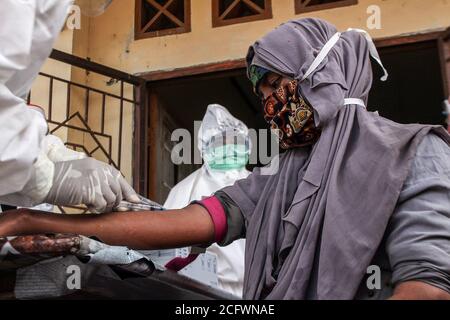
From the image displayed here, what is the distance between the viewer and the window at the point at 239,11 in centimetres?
414

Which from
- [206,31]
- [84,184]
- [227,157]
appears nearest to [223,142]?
[227,157]

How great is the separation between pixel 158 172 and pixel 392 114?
9.32 feet

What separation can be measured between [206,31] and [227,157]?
999 mm

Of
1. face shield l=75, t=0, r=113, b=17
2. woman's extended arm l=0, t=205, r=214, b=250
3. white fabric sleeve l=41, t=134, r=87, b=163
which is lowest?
woman's extended arm l=0, t=205, r=214, b=250

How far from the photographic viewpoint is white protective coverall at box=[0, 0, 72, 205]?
1088 mm

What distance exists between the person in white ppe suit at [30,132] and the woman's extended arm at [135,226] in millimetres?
63

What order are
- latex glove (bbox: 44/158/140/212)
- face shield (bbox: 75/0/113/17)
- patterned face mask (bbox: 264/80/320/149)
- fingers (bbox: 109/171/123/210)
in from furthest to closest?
face shield (bbox: 75/0/113/17) → patterned face mask (bbox: 264/80/320/149) → fingers (bbox: 109/171/123/210) → latex glove (bbox: 44/158/140/212)

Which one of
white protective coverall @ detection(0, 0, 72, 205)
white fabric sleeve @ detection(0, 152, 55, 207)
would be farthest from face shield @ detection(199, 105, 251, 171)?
white protective coverall @ detection(0, 0, 72, 205)

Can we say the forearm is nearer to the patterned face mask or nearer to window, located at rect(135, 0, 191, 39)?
the patterned face mask

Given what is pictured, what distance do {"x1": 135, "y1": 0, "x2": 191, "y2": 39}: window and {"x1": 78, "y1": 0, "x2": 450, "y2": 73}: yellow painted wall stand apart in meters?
0.04

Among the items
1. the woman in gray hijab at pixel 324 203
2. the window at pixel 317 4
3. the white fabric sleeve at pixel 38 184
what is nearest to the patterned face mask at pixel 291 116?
the woman in gray hijab at pixel 324 203

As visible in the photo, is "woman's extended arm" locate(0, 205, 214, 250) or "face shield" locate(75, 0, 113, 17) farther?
"face shield" locate(75, 0, 113, 17)

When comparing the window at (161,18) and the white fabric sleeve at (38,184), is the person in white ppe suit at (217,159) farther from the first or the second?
the white fabric sleeve at (38,184)

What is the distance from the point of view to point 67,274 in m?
1.03
